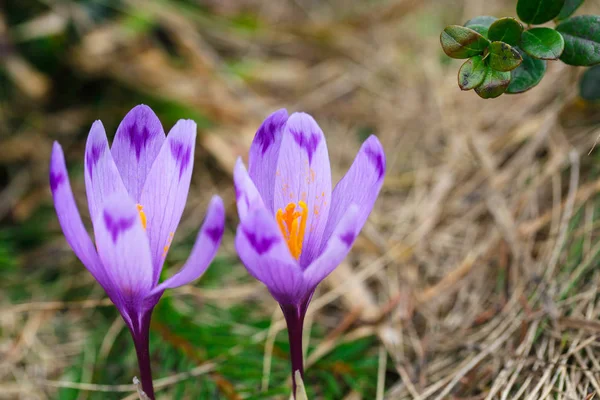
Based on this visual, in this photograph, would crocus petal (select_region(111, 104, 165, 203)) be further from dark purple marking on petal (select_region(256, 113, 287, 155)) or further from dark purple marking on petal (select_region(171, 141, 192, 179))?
dark purple marking on petal (select_region(256, 113, 287, 155))

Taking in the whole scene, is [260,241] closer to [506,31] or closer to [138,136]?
[138,136]

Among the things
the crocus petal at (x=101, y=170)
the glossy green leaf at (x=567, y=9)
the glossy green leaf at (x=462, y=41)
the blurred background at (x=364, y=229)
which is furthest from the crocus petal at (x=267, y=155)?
the glossy green leaf at (x=567, y=9)

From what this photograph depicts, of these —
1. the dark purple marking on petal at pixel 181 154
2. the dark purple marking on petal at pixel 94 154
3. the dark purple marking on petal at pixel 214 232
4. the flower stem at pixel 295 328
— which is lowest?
the flower stem at pixel 295 328

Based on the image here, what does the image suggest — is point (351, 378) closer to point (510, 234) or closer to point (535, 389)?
point (535, 389)

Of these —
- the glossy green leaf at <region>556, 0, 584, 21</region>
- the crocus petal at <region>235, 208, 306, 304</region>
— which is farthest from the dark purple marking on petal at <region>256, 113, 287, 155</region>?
the glossy green leaf at <region>556, 0, 584, 21</region>

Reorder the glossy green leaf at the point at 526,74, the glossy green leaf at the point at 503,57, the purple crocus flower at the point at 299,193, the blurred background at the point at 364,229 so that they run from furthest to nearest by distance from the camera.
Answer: the blurred background at the point at 364,229
the glossy green leaf at the point at 526,74
the glossy green leaf at the point at 503,57
the purple crocus flower at the point at 299,193

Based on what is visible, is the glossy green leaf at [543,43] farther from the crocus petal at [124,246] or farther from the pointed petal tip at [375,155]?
the crocus petal at [124,246]
